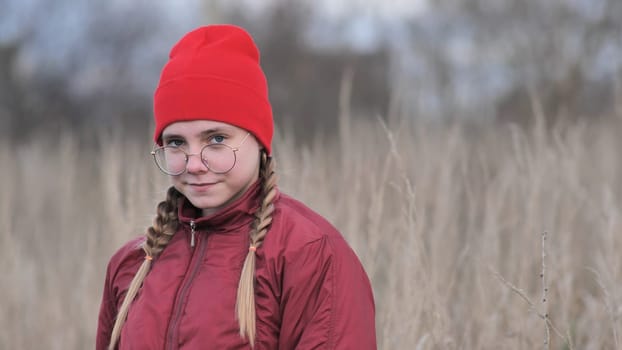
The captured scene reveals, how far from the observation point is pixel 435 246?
267 cm

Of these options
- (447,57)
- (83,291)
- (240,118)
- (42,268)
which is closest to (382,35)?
(447,57)

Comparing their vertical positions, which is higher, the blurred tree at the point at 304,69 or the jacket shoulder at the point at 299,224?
the blurred tree at the point at 304,69

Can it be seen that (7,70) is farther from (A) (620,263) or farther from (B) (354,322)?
(B) (354,322)

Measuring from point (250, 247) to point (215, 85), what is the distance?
1.04 ft

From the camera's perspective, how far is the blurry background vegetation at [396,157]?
8.00ft

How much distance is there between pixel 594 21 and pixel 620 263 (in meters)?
6.76

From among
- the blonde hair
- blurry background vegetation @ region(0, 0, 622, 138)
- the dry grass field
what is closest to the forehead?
the blonde hair

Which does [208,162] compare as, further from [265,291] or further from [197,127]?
[265,291]

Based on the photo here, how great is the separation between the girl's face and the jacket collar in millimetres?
26

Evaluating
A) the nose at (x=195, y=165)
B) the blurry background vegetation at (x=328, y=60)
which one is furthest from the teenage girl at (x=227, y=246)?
the blurry background vegetation at (x=328, y=60)

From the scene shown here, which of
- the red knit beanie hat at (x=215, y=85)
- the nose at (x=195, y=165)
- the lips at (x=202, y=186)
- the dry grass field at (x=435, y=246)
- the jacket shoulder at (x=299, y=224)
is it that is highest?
the red knit beanie hat at (x=215, y=85)

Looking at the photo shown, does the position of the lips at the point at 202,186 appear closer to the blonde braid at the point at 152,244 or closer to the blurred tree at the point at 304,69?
the blonde braid at the point at 152,244

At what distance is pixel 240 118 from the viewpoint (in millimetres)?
1466

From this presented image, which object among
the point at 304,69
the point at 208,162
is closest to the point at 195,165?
the point at 208,162
